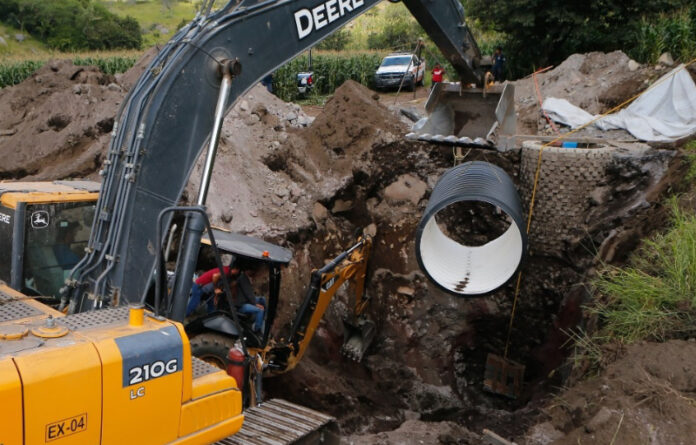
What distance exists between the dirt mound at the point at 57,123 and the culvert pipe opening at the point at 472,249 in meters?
5.75

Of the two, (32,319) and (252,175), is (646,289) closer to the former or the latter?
(32,319)

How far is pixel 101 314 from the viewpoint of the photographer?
3.55 meters

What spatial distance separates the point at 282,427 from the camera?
4.47 metres

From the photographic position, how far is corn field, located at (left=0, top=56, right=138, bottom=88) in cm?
2080

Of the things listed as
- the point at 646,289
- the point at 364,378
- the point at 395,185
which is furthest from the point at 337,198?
the point at 646,289

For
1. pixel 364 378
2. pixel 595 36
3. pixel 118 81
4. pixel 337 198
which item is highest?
pixel 595 36

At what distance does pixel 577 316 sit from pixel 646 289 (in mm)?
2711

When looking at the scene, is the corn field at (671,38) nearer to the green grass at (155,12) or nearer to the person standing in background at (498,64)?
the person standing in background at (498,64)

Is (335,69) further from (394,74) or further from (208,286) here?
(208,286)

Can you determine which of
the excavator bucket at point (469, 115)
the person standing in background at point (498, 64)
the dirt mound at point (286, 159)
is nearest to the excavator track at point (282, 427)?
the dirt mound at point (286, 159)

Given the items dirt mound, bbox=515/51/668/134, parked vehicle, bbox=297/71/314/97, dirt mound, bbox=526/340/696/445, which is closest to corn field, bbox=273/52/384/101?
parked vehicle, bbox=297/71/314/97

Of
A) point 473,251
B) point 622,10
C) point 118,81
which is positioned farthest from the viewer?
point 622,10

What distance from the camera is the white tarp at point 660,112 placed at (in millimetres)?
9414

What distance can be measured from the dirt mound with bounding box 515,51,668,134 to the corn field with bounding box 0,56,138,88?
1470cm
